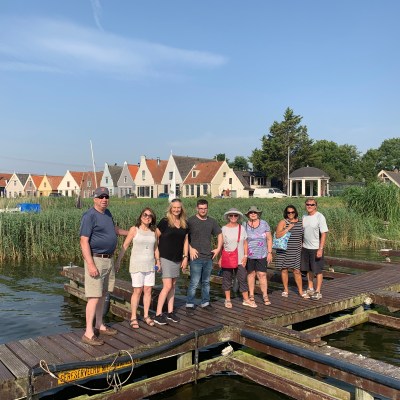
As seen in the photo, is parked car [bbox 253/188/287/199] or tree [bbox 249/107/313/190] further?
tree [bbox 249/107/313/190]

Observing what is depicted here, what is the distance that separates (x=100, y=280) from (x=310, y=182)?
51832 mm

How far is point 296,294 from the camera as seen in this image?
8.41 m

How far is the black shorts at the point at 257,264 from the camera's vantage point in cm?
718

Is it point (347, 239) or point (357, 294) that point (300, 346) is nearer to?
point (357, 294)

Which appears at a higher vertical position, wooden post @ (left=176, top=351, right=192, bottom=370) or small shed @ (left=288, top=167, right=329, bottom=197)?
small shed @ (left=288, top=167, right=329, bottom=197)

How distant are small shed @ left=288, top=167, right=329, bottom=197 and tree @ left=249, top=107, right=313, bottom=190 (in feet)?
24.2

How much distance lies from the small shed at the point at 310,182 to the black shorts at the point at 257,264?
4707 centimetres

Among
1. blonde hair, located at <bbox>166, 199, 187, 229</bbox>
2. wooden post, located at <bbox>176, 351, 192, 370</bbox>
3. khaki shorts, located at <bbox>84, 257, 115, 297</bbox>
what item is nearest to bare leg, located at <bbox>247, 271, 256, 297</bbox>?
blonde hair, located at <bbox>166, 199, 187, 229</bbox>

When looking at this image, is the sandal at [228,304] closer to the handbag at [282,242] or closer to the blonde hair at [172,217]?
the handbag at [282,242]

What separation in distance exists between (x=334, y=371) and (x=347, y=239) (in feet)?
49.0

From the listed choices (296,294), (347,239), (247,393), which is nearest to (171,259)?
(247,393)

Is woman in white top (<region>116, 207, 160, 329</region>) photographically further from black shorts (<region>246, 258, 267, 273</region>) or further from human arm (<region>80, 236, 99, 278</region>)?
black shorts (<region>246, 258, 267, 273</region>)

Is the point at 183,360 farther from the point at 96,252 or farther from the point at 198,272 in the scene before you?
the point at 96,252

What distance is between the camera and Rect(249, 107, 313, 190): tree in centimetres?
6362
